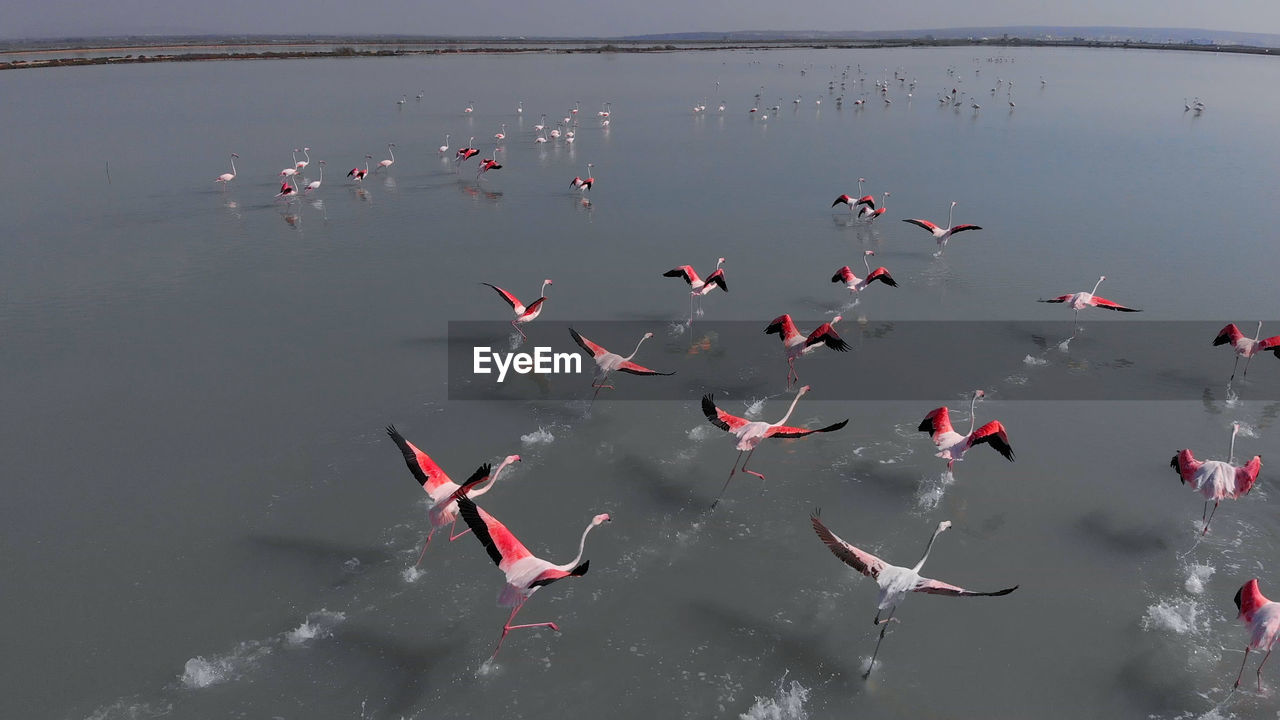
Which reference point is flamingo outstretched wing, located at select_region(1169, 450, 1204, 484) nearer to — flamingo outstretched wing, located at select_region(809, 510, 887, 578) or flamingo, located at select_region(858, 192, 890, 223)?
flamingo outstretched wing, located at select_region(809, 510, 887, 578)

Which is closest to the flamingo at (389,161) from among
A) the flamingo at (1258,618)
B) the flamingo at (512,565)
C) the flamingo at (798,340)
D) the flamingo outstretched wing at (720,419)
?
the flamingo at (798,340)

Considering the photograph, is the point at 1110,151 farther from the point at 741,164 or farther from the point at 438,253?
the point at 438,253

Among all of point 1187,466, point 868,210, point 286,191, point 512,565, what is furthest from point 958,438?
point 286,191

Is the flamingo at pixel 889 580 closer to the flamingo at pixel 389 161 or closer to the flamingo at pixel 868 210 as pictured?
the flamingo at pixel 868 210

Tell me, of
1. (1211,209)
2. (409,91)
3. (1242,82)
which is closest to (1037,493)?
(1211,209)

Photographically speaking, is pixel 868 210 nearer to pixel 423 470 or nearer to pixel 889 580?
pixel 889 580

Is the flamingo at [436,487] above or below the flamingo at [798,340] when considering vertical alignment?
below
